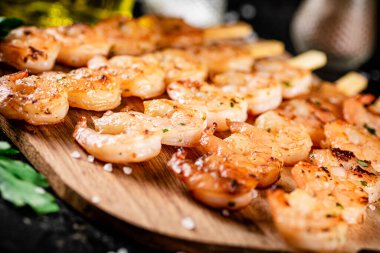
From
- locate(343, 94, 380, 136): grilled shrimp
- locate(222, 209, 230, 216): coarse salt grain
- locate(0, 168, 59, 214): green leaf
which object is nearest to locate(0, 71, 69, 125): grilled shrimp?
locate(0, 168, 59, 214): green leaf

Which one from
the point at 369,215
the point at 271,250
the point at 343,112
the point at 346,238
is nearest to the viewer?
the point at 271,250

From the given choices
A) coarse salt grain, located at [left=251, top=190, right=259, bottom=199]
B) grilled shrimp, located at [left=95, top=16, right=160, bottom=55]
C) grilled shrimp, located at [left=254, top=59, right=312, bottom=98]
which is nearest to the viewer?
coarse salt grain, located at [left=251, top=190, right=259, bottom=199]

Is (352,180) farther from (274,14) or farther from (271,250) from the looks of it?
(274,14)

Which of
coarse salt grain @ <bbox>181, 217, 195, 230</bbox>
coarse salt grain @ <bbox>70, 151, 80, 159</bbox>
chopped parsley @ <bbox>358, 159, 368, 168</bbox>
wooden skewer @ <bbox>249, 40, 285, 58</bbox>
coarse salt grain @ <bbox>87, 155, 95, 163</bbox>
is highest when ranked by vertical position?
chopped parsley @ <bbox>358, 159, 368, 168</bbox>

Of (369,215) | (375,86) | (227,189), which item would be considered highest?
(227,189)

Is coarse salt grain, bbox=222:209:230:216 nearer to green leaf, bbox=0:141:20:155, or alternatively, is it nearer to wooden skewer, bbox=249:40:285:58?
green leaf, bbox=0:141:20:155

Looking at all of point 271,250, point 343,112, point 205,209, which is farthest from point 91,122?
point 343,112

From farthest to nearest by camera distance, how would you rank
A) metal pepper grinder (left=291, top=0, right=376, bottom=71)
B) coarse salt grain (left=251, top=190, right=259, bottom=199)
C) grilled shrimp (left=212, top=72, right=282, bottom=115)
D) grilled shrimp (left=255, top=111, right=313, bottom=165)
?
metal pepper grinder (left=291, top=0, right=376, bottom=71) < grilled shrimp (left=212, top=72, right=282, bottom=115) < grilled shrimp (left=255, top=111, right=313, bottom=165) < coarse salt grain (left=251, top=190, right=259, bottom=199)
